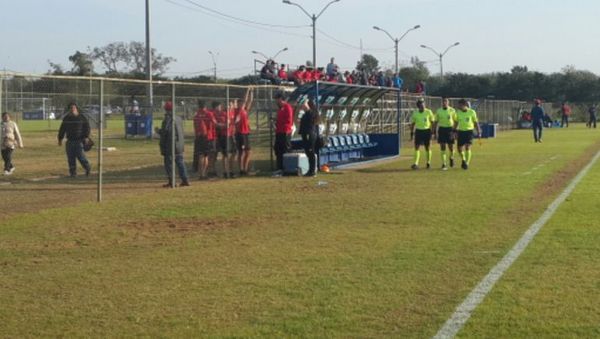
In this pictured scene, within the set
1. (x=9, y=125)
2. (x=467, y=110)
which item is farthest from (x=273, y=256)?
(x=467, y=110)

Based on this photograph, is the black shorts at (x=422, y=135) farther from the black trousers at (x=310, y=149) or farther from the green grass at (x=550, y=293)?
the green grass at (x=550, y=293)

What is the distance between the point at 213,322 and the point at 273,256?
8.84 feet

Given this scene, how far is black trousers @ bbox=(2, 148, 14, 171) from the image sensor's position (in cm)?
1864

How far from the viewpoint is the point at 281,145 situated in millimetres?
19453

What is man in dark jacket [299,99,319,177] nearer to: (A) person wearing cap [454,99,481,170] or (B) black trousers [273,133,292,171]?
(B) black trousers [273,133,292,171]

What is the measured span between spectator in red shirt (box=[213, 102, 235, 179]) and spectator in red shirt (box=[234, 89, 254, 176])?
0.44 ft

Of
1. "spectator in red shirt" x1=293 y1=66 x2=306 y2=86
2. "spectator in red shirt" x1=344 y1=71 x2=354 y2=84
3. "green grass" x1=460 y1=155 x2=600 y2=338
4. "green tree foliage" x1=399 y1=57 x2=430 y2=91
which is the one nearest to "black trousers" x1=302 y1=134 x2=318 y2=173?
"spectator in red shirt" x1=293 y1=66 x2=306 y2=86

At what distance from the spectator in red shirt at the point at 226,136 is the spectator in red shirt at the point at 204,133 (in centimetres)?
18

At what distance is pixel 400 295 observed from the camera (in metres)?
6.78

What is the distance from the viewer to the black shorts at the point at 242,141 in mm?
19000

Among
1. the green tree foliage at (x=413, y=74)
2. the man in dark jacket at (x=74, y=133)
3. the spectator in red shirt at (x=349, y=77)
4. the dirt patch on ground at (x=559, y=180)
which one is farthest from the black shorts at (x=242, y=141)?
the green tree foliage at (x=413, y=74)

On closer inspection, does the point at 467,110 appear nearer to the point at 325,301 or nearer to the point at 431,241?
the point at 431,241

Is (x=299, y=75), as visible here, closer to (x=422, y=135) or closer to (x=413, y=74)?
(x=422, y=135)

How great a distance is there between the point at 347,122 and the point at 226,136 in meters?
7.46
